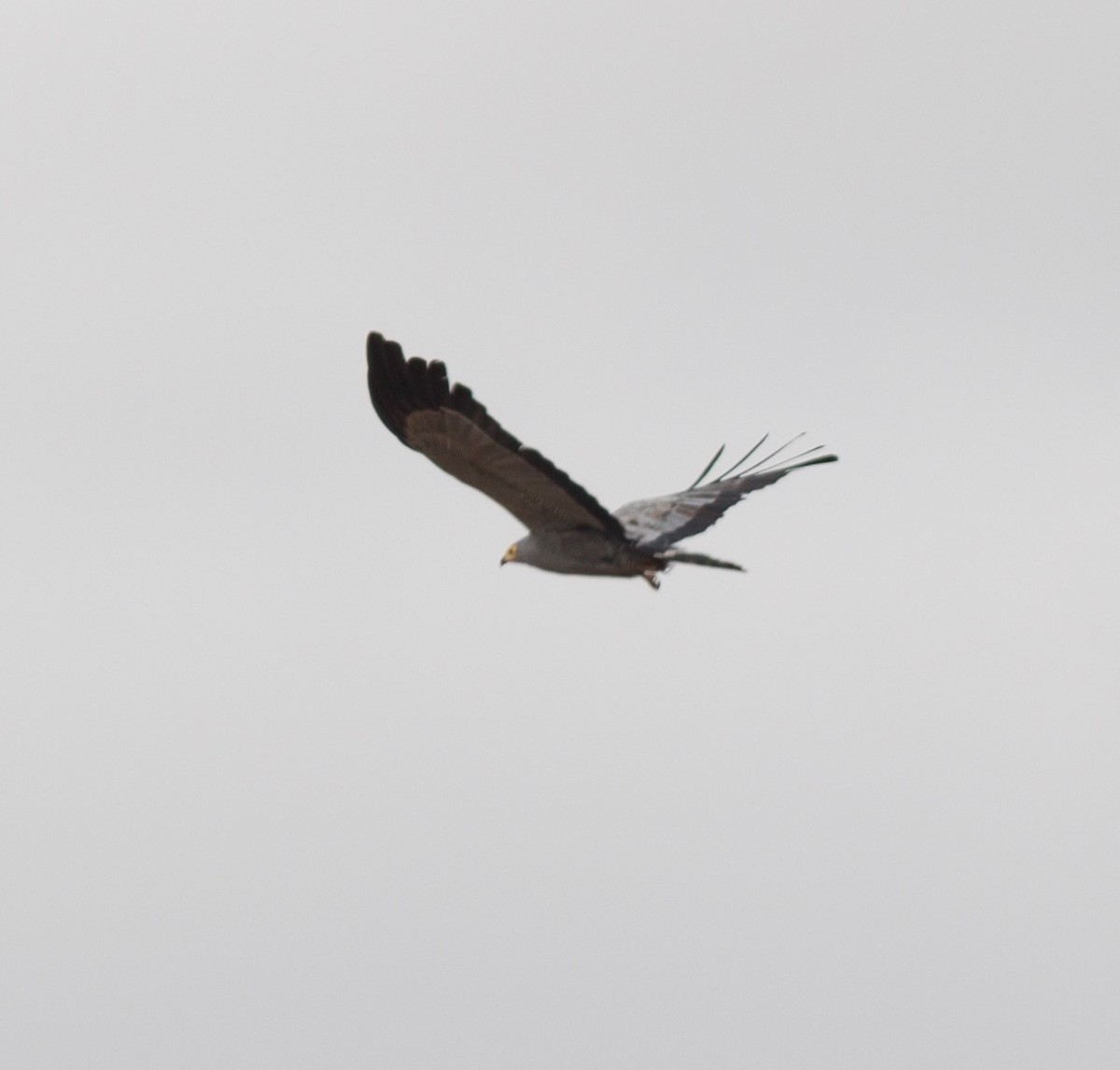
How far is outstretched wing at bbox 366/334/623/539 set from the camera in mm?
21516

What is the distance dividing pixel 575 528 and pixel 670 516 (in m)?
1.38

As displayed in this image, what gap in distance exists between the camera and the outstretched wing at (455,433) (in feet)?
70.6

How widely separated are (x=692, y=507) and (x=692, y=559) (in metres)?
1.99

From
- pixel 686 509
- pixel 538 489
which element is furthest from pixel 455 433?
pixel 686 509

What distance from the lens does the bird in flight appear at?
849 inches

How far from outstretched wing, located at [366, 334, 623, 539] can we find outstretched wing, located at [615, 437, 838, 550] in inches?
44.1

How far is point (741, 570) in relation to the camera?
22.4m

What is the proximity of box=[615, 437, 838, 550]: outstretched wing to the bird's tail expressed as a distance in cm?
21

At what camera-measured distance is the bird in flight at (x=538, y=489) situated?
2156 cm

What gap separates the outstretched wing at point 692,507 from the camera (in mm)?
23812

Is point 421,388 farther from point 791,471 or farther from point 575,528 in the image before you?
point 791,471

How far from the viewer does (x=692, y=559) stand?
22750mm

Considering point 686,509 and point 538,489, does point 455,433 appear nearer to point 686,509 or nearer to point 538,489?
point 538,489

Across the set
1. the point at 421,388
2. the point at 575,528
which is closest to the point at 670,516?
the point at 575,528
